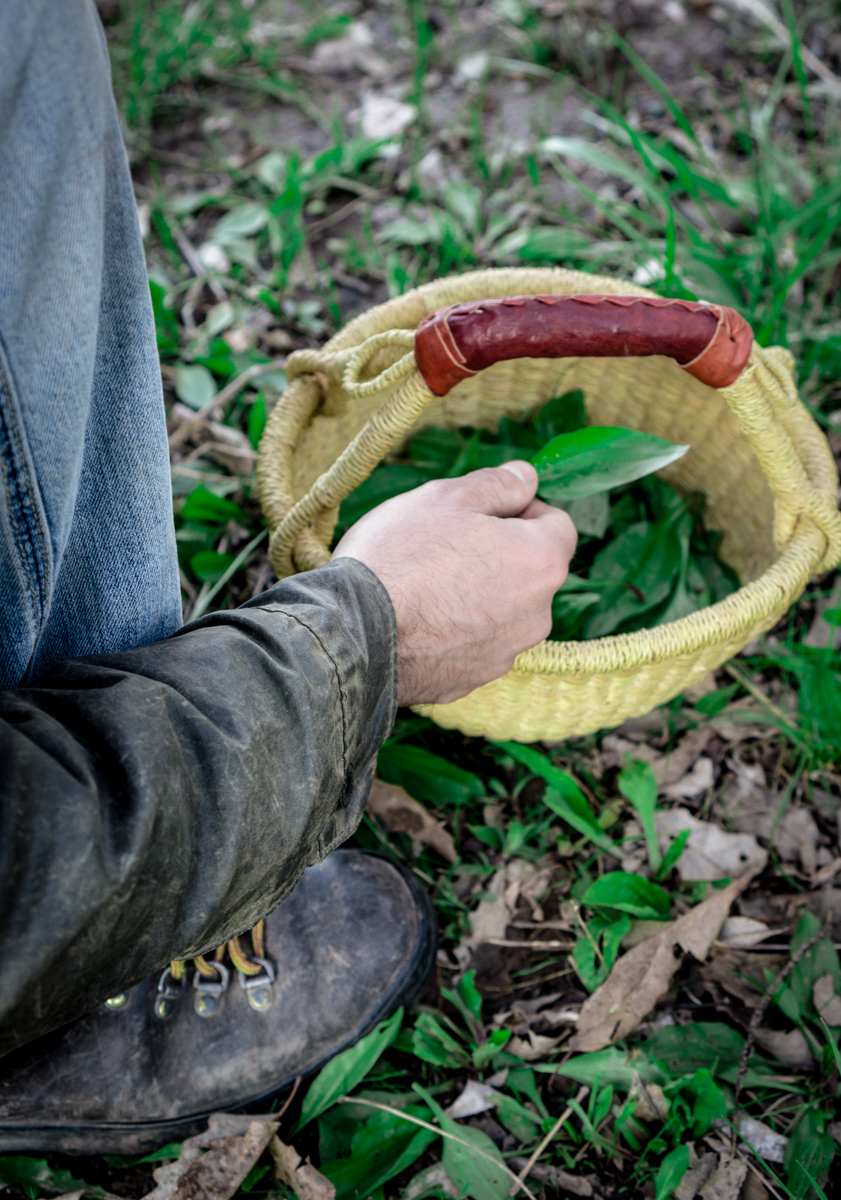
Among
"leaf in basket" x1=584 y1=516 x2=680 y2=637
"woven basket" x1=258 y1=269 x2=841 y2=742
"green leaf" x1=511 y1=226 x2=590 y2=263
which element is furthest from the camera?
"green leaf" x1=511 y1=226 x2=590 y2=263

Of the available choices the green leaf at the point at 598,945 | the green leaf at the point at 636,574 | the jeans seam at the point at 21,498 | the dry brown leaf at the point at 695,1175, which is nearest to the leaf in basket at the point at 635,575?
the green leaf at the point at 636,574

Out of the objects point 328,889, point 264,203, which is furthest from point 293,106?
point 328,889

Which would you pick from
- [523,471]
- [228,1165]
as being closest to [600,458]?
[523,471]

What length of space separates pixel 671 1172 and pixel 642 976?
0.18 metres

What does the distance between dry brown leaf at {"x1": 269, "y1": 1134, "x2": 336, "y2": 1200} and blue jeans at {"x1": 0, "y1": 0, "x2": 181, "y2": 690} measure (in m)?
0.51

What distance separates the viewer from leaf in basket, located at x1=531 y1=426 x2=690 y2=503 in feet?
2.78

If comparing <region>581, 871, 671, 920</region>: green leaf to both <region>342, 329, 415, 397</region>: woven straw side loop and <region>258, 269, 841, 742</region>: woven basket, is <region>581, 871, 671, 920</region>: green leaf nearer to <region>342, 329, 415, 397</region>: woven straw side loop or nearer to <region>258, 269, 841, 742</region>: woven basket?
<region>258, 269, 841, 742</region>: woven basket

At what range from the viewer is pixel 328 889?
0.89 m

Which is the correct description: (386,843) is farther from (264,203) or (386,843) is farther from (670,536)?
(264,203)

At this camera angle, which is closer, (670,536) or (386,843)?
(386,843)

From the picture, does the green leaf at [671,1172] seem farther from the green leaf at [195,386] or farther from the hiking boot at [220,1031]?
the green leaf at [195,386]

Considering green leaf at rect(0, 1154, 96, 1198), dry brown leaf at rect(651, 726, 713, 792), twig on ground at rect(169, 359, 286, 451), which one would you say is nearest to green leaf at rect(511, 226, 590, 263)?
twig on ground at rect(169, 359, 286, 451)

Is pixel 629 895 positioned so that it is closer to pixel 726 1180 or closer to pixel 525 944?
pixel 525 944

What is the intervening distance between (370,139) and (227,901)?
1618 mm
